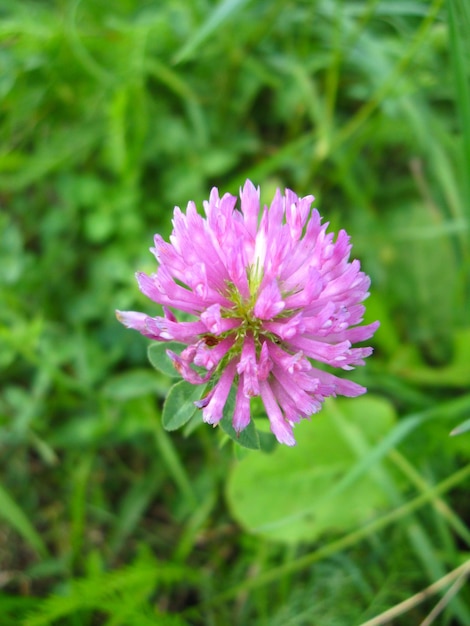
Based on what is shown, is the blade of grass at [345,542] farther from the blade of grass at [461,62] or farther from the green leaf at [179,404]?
the blade of grass at [461,62]

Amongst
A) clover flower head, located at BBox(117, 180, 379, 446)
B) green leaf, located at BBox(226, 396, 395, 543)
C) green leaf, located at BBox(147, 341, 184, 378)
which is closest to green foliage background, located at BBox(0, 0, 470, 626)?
green leaf, located at BBox(226, 396, 395, 543)

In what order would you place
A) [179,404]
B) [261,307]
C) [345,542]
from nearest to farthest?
[261,307], [179,404], [345,542]

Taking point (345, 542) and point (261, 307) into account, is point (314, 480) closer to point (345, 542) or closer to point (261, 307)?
point (345, 542)

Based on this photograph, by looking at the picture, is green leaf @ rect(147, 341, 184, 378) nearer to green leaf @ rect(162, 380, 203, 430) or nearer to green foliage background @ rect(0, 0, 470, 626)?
green leaf @ rect(162, 380, 203, 430)

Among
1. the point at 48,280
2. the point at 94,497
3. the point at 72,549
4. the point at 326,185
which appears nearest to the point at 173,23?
the point at 326,185

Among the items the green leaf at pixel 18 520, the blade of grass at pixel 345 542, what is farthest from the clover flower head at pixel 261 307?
the green leaf at pixel 18 520

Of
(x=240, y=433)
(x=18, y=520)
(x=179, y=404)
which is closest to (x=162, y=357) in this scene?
(x=179, y=404)
